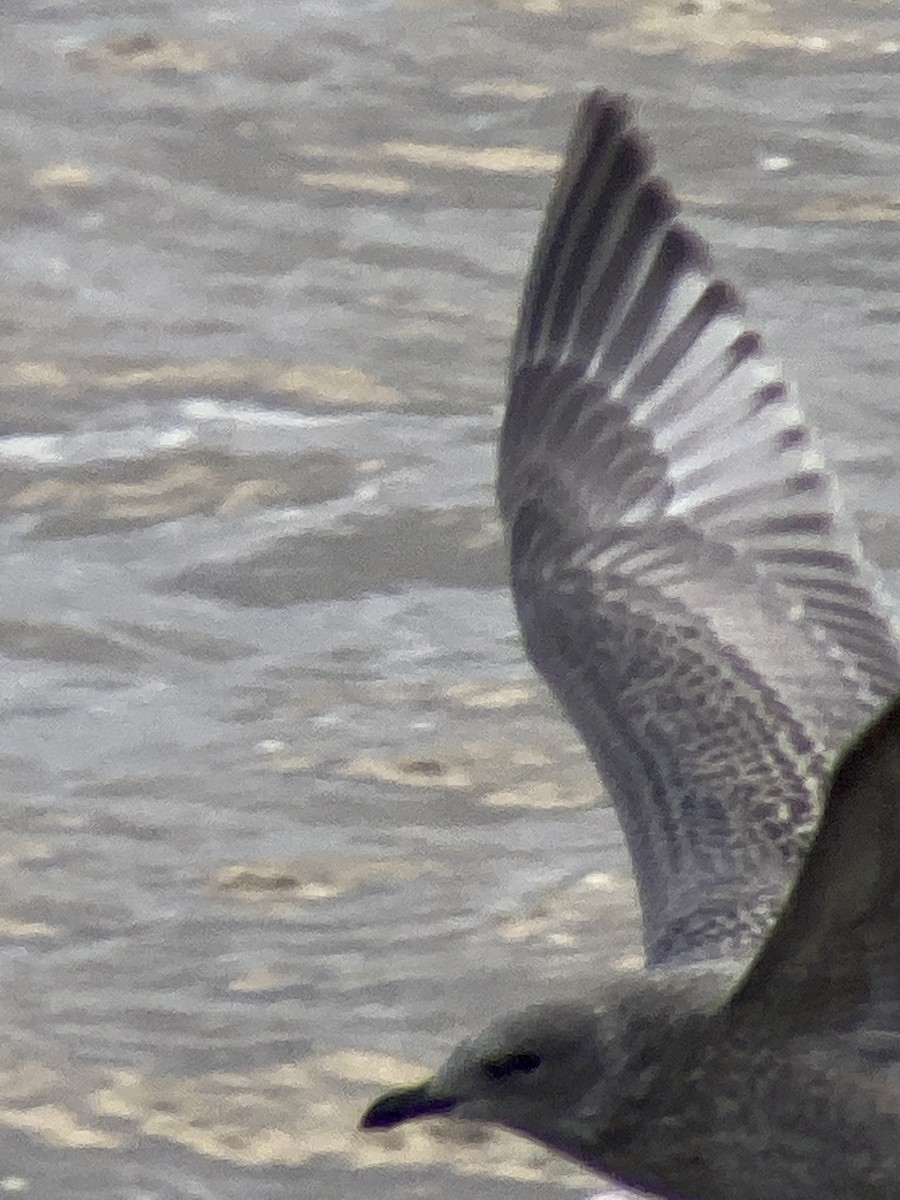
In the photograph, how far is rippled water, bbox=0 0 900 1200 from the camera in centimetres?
640

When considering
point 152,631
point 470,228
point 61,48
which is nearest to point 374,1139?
point 152,631

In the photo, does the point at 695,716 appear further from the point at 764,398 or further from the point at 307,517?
the point at 307,517

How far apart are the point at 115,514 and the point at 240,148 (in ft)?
8.32

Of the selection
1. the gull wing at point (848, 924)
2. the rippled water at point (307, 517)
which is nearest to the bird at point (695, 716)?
the gull wing at point (848, 924)

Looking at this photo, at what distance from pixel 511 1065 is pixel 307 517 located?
11.9 ft

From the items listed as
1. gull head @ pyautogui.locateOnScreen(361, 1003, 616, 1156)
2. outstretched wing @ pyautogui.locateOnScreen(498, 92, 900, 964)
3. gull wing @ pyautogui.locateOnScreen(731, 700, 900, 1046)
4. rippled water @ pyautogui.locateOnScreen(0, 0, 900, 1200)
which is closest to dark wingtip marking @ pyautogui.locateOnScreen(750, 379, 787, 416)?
outstretched wing @ pyautogui.locateOnScreen(498, 92, 900, 964)

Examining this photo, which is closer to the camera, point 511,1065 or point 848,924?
point 848,924

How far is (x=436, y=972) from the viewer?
660 cm

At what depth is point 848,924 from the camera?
4215mm

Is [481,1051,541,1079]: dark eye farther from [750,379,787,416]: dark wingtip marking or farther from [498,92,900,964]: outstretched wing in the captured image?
[750,379,787,416]: dark wingtip marking

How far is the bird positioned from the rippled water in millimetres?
914

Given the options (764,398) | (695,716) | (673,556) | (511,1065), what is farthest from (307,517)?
(511,1065)

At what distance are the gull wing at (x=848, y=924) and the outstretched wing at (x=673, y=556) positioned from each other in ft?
2.26

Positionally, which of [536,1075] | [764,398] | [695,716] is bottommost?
[536,1075]
